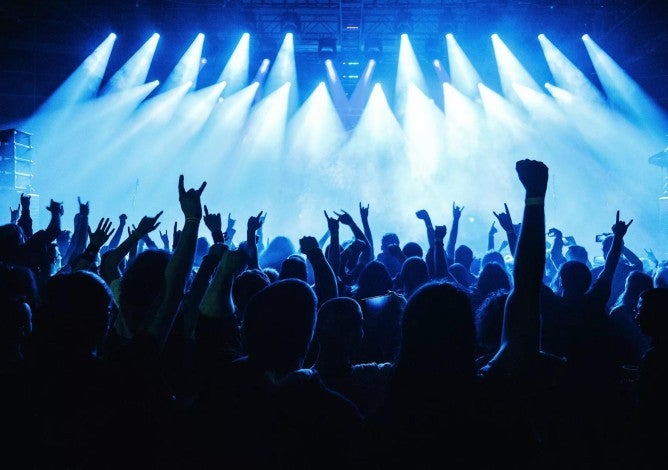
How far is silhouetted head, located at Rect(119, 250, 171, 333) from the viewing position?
2.26 meters

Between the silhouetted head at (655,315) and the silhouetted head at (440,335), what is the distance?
1.37m

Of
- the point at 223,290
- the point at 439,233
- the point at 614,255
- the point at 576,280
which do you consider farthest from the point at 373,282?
the point at 614,255

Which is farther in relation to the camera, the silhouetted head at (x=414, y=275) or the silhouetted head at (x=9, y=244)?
the silhouetted head at (x=414, y=275)

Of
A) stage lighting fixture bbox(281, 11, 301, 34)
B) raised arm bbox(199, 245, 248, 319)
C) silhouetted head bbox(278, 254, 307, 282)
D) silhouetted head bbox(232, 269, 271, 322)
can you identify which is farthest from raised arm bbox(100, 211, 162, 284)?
stage lighting fixture bbox(281, 11, 301, 34)

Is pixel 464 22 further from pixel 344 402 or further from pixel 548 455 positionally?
pixel 344 402

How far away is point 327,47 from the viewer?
492 inches

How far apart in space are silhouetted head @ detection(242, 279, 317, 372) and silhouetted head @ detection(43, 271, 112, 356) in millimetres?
481

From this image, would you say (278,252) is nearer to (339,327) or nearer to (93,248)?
(93,248)

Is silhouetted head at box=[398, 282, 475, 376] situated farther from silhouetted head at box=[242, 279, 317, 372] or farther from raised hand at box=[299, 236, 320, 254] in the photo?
raised hand at box=[299, 236, 320, 254]

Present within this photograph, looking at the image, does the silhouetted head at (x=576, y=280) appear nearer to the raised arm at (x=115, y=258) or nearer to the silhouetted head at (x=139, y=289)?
the silhouetted head at (x=139, y=289)

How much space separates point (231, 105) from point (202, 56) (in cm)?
195

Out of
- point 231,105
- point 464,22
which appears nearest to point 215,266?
point 464,22

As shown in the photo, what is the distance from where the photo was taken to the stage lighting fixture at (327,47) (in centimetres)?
1245

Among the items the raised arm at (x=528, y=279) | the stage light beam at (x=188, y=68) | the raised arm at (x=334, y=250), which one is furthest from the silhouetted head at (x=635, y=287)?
the stage light beam at (x=188, y=68)
